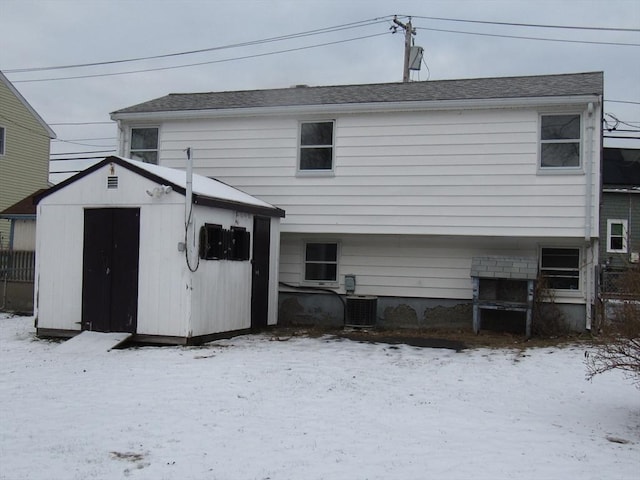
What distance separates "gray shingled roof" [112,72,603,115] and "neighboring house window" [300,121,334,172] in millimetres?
535

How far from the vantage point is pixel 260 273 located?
1270cm

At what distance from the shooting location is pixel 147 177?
10742mm

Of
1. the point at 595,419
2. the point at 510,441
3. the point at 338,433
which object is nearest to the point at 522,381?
the point at 595,419

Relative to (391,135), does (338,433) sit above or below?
below

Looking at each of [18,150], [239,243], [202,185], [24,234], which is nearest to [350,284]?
[239,243]

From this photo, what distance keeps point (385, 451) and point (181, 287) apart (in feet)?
18.9

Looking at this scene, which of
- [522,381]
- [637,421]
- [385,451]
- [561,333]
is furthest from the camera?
[561,333]

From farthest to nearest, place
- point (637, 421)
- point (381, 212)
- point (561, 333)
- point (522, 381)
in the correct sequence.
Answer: point (381, 212)
point (561, 333)
point (522, 381)
point (637, 421)

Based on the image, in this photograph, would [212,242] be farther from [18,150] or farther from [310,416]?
[18,150]

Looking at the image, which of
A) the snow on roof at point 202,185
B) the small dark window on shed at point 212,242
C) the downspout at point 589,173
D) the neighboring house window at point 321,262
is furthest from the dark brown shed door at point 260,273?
the downspout at point 589,173

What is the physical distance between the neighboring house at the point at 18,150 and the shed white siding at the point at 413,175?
13.0 meters

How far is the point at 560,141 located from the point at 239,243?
21.0 feet

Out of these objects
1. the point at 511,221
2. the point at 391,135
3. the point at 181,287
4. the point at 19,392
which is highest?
the point at 391,135

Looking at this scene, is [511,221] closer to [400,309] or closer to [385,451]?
[400,309]
